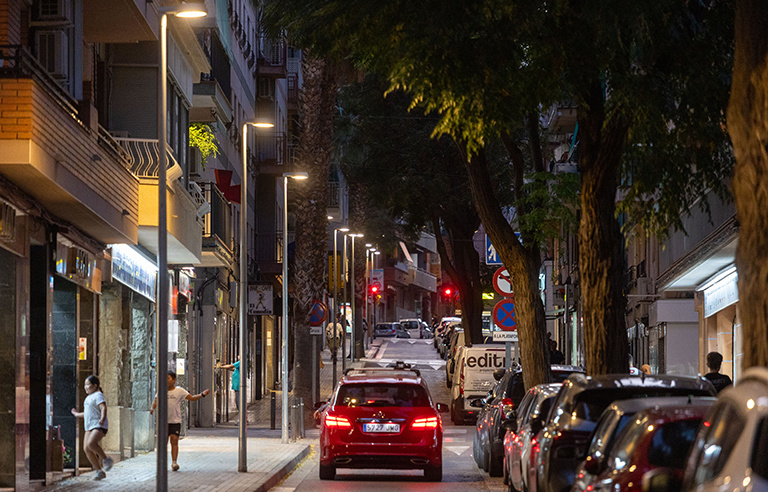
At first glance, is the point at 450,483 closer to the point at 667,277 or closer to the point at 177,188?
the point at 177,188

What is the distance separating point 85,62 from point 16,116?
6689 mm

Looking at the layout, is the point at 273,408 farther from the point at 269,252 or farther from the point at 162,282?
the point at 162,282

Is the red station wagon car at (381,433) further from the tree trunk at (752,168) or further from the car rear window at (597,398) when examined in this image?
the tree trunk at (752,168)

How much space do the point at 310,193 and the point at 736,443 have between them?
106 ft

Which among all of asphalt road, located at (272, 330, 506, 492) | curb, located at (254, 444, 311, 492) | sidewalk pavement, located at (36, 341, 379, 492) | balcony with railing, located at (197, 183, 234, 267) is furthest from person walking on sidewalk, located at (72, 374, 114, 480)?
balcony with railing, located at (197, 183, 234, 267)

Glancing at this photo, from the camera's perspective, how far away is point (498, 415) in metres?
21.8

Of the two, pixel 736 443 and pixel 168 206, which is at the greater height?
pixel 168 206

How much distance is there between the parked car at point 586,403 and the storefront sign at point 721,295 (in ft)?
52.6

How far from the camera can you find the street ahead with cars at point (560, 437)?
634 centimetres

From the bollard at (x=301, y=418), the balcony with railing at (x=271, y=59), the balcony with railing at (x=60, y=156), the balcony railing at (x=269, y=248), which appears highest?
the balcony with railing at (x=271, y=59)

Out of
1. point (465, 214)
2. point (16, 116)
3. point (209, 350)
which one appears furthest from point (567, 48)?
point (465, 214)

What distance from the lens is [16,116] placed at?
16.0 m

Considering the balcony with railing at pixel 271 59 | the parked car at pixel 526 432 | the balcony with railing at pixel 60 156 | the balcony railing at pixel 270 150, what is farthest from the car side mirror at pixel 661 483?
the balcony with railing at pixel 271 59

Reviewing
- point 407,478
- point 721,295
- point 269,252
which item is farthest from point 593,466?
point 269,252
